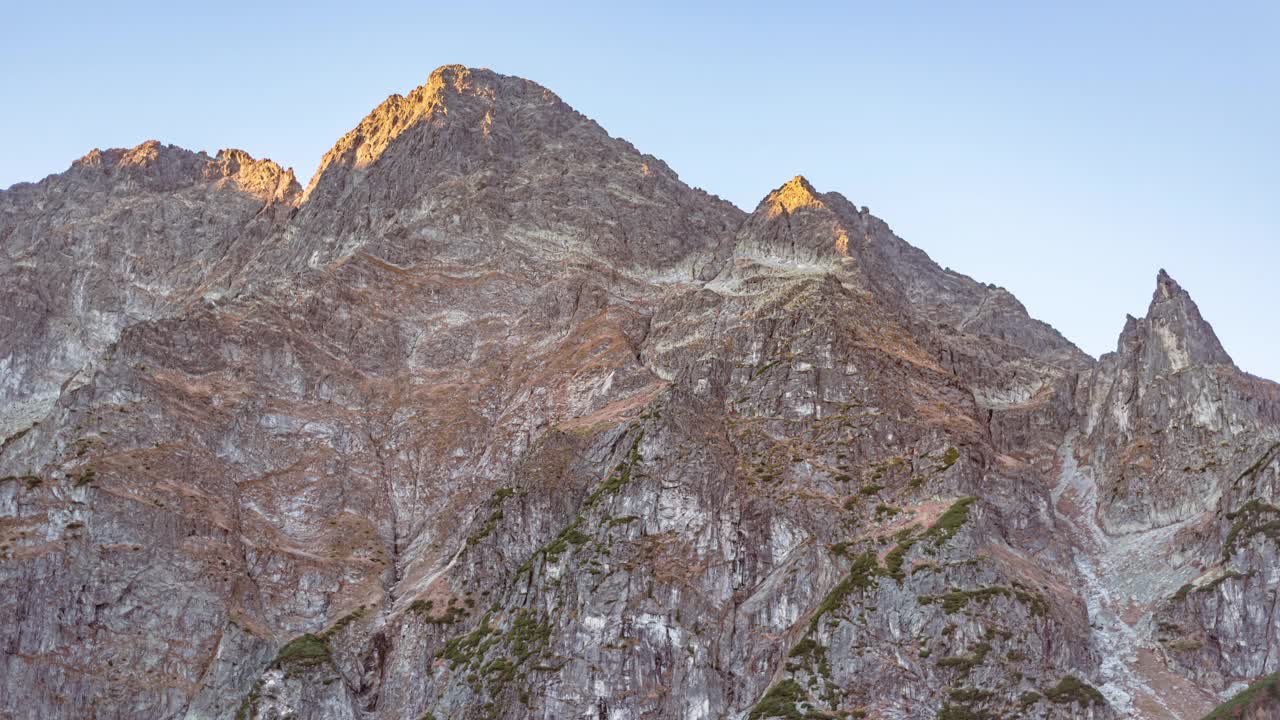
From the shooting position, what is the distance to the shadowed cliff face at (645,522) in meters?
122

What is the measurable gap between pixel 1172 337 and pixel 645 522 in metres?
70.6

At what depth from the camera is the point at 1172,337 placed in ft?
529

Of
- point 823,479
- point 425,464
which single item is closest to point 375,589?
point 425,464

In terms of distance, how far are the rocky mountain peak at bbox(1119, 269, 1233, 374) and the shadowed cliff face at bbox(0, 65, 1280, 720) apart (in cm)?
52

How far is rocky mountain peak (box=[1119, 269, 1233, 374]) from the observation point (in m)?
159

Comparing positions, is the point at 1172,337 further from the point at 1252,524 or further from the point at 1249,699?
the point at 1249,699

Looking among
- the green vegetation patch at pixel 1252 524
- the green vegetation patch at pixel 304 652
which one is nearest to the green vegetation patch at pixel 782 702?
the green vegetation patch at pixel 1252 524

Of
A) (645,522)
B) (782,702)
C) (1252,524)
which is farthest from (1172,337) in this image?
(782,702)

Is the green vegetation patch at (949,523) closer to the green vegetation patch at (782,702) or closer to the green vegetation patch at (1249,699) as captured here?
the green vegetation patch at (782,702)

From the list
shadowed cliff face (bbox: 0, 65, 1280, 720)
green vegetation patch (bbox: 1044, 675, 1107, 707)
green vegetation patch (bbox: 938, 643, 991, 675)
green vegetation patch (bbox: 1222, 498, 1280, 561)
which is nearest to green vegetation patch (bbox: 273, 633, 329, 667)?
shadowed cliff face (bbox: 0, 65, 1280, 720)

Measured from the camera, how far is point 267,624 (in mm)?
140000

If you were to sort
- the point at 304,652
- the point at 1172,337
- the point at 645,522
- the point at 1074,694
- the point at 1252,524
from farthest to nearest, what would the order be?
the point at 1172,337 → the point at 645,522 → the point at 304,652 → the point at 1252,524 → the point at 1074,694

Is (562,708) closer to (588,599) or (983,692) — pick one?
(588,599)

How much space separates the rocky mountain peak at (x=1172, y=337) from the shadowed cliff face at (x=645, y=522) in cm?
52
